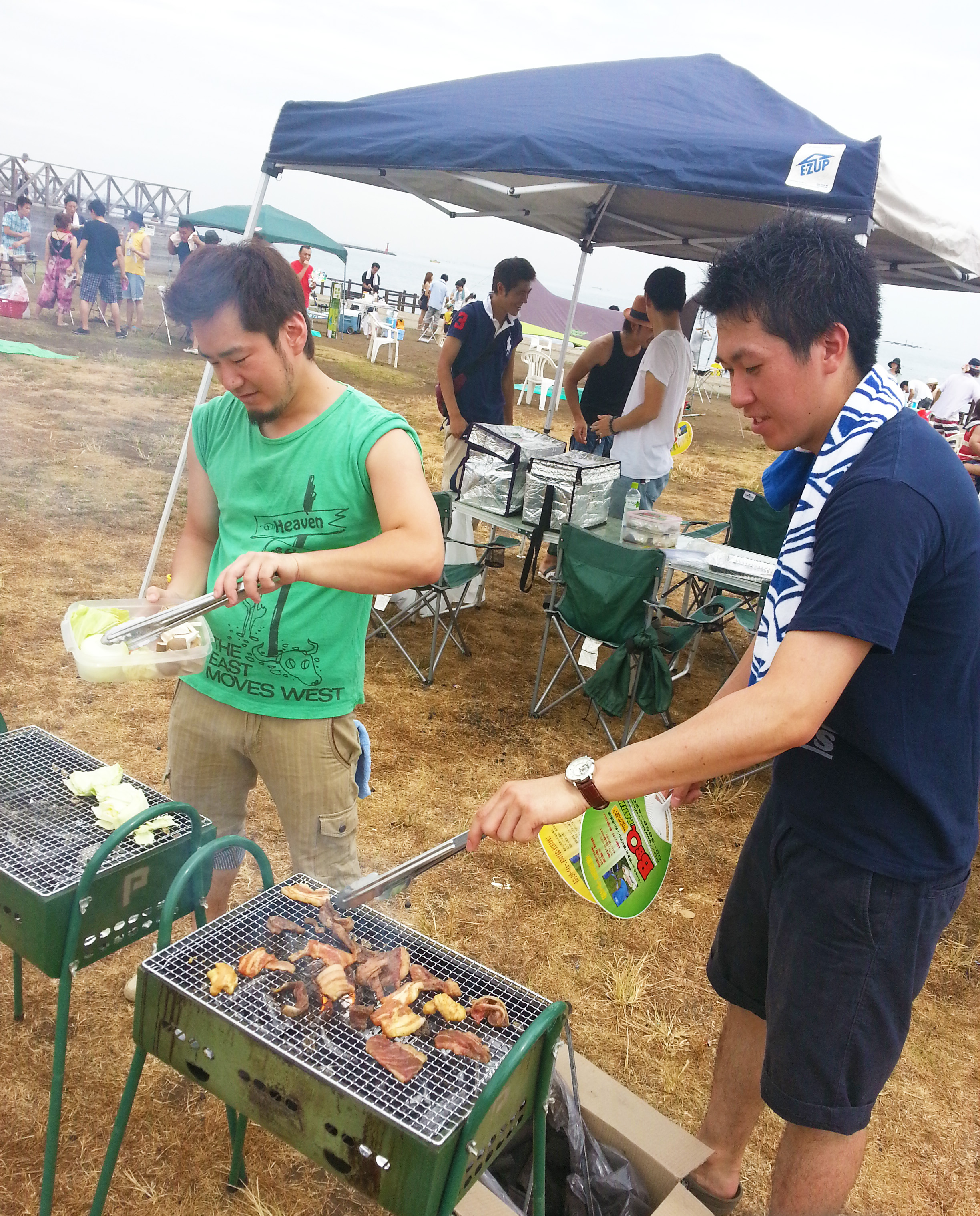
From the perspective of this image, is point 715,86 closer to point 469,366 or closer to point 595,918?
point 469,366

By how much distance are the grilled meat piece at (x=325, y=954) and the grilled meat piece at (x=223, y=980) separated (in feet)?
0.43

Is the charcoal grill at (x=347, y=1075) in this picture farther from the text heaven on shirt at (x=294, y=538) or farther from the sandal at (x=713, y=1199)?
the sandal at (x=713, y=1199)

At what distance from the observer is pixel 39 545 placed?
652 centimetres

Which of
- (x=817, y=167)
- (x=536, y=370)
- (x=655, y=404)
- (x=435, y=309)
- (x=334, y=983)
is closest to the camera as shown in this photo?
(x=334, y=983)

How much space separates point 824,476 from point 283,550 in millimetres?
1228

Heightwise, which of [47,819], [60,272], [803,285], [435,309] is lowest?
[47,819]

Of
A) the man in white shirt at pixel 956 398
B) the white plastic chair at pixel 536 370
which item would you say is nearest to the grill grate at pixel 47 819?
the man in white shirt at pixel 956 398

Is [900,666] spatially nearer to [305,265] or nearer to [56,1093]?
[56,1093]

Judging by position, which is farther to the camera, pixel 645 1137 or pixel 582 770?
pixel 645 1137

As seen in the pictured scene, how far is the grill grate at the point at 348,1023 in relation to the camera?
1408 mm

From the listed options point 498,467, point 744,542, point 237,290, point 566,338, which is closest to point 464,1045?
point 237,290

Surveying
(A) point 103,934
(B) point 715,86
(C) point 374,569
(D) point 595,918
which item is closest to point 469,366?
(B) point 715,86

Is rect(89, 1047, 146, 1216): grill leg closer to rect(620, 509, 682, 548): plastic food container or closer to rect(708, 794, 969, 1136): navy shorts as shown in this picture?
rect(708, 794, 969, 1136): navy shorts

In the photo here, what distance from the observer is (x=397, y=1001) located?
162cm
